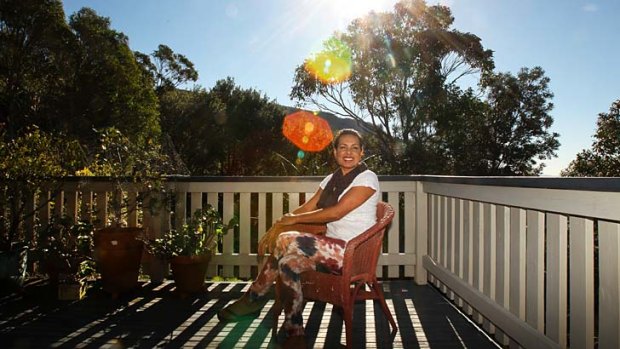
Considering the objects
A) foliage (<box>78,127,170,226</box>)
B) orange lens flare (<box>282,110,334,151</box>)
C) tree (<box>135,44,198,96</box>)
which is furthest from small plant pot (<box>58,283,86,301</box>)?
tree (<box>135,44,198,96</box>)

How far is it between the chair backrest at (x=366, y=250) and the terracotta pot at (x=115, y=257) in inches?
77.4

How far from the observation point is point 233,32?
12672 millimetres

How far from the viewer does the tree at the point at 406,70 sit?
753 inches

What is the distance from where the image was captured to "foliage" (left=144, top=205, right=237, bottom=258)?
3.91 m

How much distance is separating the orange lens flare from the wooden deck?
50.3 ft

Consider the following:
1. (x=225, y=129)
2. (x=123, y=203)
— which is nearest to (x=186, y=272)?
(x=123, y=203)

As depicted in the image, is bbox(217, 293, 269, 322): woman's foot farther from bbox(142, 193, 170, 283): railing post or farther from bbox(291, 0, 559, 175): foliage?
bbox(291, 0, 559, 175): foliage

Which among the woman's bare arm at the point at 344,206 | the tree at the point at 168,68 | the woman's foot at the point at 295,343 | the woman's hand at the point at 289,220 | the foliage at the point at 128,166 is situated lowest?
the woman's foot at the point at 295,343

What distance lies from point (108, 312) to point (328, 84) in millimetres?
17648

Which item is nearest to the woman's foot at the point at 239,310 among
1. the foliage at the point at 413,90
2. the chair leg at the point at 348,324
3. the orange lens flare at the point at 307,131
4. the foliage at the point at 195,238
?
the chair leg at the point at 348,324

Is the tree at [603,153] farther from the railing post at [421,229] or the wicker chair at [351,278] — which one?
the wicker chair at [351,278]

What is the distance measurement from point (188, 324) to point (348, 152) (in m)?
1.48

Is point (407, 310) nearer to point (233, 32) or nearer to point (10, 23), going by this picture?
point (233, 32)

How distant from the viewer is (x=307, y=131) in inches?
898
